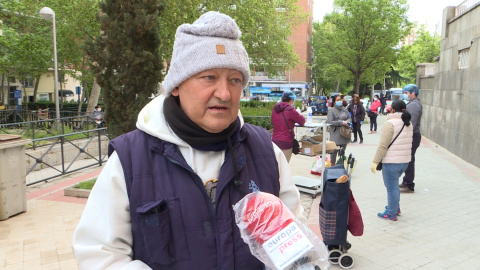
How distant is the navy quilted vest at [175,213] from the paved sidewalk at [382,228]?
328cm

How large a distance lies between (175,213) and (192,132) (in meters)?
0.33

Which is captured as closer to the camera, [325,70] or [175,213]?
[175,213]

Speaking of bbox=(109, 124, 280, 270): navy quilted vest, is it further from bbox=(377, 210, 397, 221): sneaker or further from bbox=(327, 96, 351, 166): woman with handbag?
bbox=(327, 96, 351, 166): woman with handbag

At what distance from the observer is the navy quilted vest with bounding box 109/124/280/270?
144 centimetres

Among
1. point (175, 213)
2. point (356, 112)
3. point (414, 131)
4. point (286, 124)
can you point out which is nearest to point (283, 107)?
point (286, 124)

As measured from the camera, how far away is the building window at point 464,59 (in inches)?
445

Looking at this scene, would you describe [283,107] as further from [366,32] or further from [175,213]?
[366,32]

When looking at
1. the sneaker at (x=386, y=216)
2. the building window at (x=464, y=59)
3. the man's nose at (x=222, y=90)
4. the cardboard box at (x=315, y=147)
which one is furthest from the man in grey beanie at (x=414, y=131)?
the man's nose at (x=222, y=90)

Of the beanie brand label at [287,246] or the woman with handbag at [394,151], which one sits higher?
the beanie brand label at [287,246]

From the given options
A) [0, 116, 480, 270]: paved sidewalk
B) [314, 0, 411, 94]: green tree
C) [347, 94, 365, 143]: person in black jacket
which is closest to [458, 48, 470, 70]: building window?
[347, 94, 365, 143]: person in black jacket

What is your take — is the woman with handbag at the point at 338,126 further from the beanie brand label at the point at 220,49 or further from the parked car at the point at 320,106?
the parked car at the point at 320,106

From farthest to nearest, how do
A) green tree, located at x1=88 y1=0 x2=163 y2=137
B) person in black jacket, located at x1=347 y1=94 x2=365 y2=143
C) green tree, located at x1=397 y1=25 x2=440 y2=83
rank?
1. green tree, located at x1=397 y1=25 x2=440 y2=83
2. person in black jacket, located at x1=347 y1=94 x2=365 y2=143
3. green tree, located at x1=88 y1=0 x2=163 y2=137

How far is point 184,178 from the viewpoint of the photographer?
152 cm

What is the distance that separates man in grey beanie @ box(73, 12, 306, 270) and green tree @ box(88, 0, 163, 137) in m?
6.32
